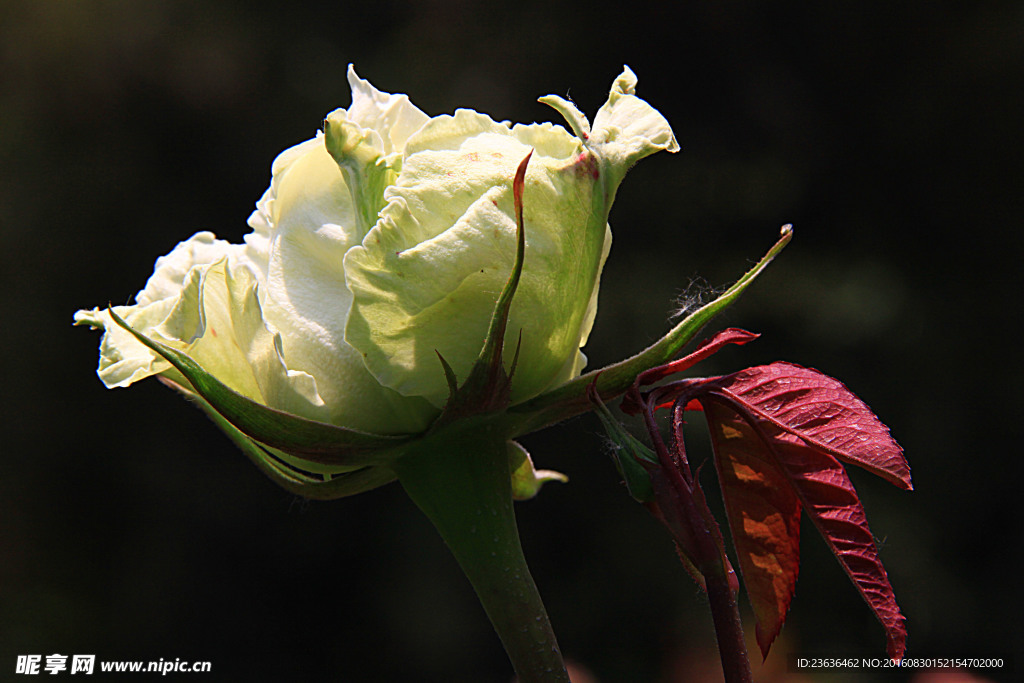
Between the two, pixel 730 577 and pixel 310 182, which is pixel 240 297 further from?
pixel 730 577

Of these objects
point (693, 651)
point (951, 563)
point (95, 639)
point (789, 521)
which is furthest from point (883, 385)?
point (95, 639)

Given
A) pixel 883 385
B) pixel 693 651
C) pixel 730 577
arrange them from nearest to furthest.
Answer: pixel 730 577 → pixel 693 651 → pixel 883 385

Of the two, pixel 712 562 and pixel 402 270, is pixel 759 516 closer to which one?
pixel 712 562

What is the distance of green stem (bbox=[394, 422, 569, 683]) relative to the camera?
317mm

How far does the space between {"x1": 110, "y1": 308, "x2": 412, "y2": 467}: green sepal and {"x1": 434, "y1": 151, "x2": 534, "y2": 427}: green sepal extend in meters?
0.03

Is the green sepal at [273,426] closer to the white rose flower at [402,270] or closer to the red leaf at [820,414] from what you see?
the white rose flower at [402,270]

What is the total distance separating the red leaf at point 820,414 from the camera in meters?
0.27

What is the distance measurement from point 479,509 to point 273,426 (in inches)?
3.7

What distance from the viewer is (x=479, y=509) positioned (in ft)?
1.10

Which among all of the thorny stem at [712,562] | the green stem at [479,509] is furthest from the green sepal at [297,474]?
the thorny stem at [712,562]

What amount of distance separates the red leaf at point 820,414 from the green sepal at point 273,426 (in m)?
0.13

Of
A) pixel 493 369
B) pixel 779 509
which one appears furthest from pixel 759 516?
pixel 493 369

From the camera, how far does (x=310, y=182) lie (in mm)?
335

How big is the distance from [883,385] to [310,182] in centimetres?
193
